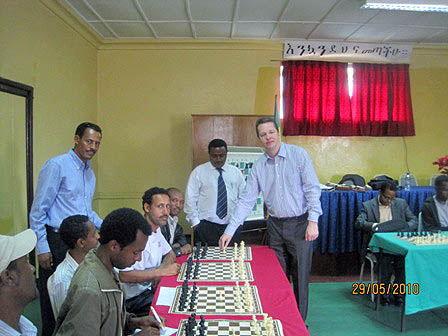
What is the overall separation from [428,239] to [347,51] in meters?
3.86

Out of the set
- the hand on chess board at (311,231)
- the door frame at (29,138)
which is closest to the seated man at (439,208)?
the hand on chess board at (311,231)

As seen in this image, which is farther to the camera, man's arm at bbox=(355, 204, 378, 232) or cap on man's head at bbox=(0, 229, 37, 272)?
man's arm at bbox=(355, 204, 378, 232)

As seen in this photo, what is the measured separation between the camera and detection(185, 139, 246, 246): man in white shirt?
4.32 m

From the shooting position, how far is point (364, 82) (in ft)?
21.6

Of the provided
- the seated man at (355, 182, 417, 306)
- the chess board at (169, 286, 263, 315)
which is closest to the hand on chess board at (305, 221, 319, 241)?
the chess board at (169, 286, 263, 315)

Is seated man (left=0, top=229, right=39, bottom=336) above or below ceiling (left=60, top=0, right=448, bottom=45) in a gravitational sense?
below

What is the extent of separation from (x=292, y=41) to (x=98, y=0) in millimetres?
3138

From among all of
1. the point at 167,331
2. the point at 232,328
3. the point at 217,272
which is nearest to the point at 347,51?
the point at 217,272

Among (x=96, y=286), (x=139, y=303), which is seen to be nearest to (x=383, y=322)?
(x=139, y=303)

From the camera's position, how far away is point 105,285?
5.17 feet

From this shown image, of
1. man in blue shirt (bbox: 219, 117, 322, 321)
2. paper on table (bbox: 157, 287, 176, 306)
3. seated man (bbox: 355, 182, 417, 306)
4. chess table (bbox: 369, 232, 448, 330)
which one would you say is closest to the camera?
paper on table (bbox: 157, 287, 176, 306)

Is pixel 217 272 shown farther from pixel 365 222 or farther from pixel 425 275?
pixel 365 222

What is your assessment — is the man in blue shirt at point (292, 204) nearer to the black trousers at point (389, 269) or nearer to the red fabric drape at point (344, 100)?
the black trousers at point (389, 269)

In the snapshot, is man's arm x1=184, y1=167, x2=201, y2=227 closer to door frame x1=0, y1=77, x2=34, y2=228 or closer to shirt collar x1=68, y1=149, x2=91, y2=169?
shirt collar x1=68, y1=149, x2=91, y2=169
